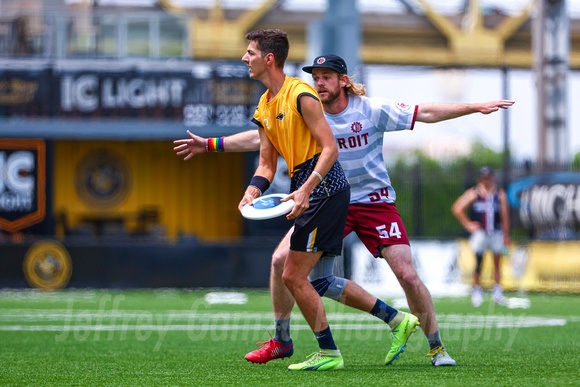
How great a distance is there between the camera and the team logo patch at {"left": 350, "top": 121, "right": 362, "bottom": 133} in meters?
6.78

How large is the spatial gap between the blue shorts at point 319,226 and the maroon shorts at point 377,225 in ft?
1.74

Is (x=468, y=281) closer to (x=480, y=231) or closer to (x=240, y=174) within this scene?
(x=480, y=231)

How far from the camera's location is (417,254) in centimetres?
1848

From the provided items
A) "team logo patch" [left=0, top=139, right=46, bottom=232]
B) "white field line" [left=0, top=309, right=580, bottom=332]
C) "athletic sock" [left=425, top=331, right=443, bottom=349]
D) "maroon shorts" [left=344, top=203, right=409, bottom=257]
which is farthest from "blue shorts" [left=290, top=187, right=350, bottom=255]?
"team logo patch" [left=0, top=139, right=46, bottom=232]

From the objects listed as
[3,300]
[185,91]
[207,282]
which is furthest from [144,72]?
[3,300]

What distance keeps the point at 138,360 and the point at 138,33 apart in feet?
54.6

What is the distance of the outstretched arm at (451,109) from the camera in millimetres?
6320

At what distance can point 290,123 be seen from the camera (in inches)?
244

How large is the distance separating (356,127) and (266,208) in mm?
1150

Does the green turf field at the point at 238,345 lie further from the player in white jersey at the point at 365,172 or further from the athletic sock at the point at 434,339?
the player in white jersey at the point at 365,172

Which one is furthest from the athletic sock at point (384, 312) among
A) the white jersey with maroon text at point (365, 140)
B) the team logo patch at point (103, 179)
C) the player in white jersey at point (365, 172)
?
A: the team logo patch at point (103, 179)

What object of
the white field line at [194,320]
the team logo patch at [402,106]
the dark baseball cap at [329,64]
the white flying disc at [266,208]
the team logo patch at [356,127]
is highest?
the dark baseball cap at [329,64]

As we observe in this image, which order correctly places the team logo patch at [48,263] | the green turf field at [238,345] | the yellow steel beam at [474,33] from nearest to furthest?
1. the green turf field at [238,345]
2. the team logo patch at [48,263]
3. the yellow steel beam at [474,33]

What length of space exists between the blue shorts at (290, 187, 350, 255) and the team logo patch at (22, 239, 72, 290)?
12.9 m
